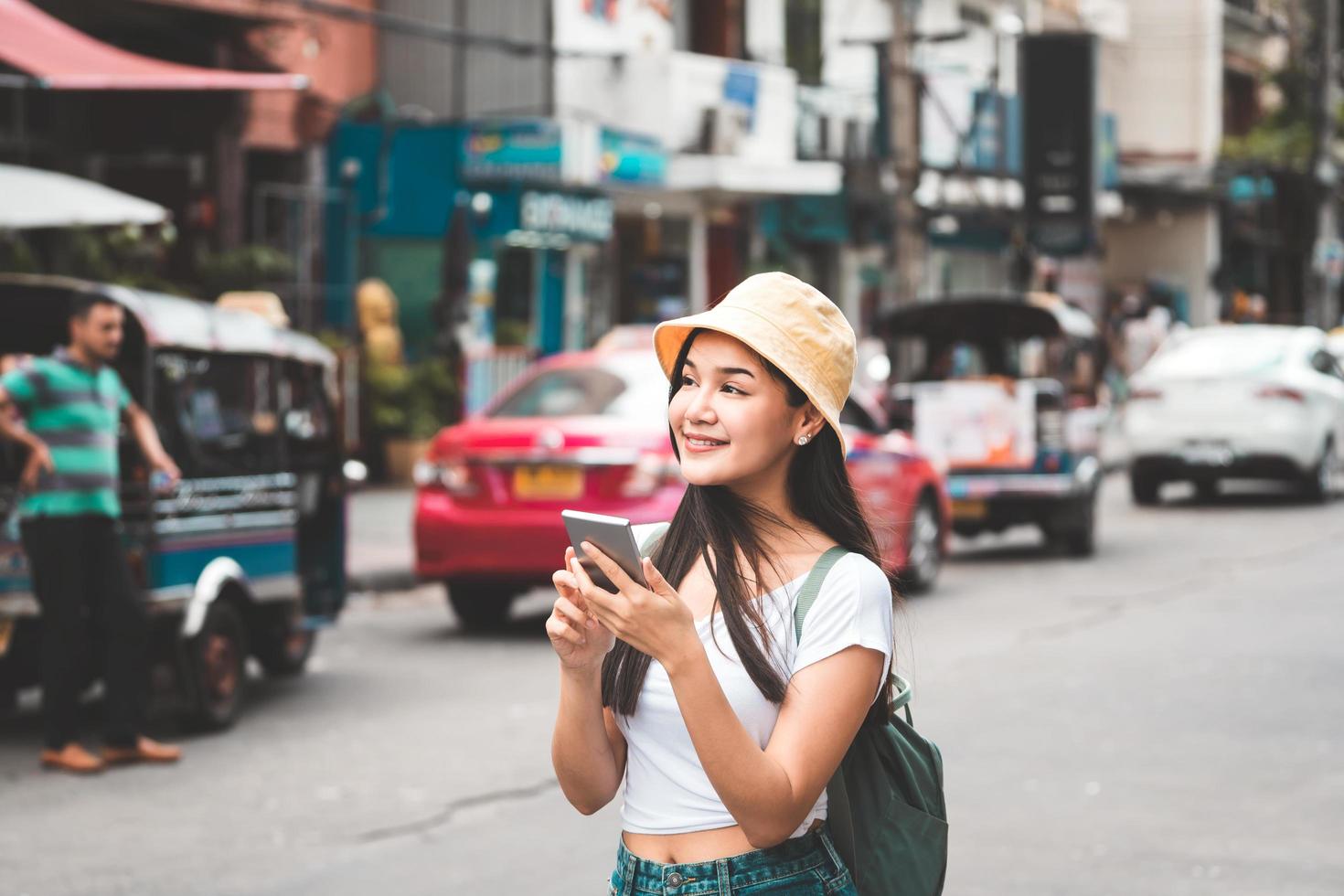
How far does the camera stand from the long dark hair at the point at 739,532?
2.91m

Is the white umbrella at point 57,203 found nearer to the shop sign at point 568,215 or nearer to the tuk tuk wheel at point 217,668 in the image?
the tuk tuk wheel at point 217,668

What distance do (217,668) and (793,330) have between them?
631 cm

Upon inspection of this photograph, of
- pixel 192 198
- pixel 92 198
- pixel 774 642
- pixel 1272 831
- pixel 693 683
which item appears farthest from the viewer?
pixel 192 198

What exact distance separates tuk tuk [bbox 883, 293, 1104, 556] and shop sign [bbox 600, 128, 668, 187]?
7366 millimetres

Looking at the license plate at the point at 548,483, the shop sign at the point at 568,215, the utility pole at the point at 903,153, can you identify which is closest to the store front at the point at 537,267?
the shop sign at the point at 568,215

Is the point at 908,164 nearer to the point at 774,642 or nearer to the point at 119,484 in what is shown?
the point at 119,484

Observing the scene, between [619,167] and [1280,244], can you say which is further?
[1280,244]

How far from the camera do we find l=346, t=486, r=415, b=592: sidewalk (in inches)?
547

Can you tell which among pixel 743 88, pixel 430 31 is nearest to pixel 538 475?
pixel 430 31

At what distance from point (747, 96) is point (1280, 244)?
26.1 meters

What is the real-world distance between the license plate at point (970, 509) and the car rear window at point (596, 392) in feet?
14.4

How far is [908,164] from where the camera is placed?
21750mm

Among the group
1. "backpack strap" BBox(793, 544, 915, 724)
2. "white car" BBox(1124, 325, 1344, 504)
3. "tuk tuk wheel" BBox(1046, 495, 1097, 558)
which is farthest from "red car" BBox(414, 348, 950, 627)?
"white car" BBox(1124, 325, 1344, 504)

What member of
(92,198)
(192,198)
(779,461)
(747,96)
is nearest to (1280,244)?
(747,96)
